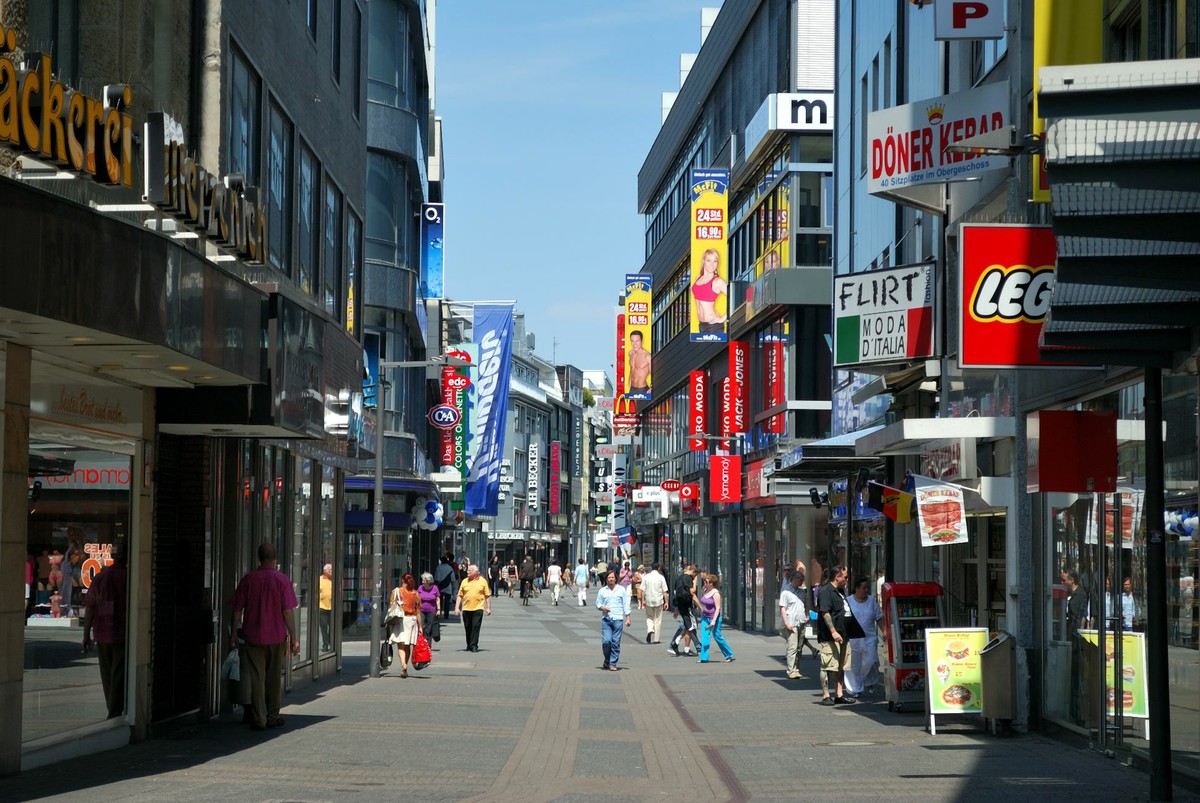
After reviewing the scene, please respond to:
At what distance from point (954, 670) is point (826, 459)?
9.11m

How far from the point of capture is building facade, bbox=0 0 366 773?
1189cm

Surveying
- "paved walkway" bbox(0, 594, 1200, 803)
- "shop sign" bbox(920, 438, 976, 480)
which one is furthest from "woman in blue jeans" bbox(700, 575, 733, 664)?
"shop sign" bbox(920, 438, 976, 480)

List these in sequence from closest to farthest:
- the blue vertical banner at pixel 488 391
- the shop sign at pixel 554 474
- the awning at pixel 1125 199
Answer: the awning at pixel 1125 199 → the blue vertical banner at pixel 488 391 → the shop sign at pixel 554 474

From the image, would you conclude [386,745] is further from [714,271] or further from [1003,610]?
[714,271]

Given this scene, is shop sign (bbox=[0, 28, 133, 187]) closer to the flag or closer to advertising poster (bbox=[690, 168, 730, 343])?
the flag

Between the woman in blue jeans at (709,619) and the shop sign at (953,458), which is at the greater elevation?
the shop sign at (953,458)

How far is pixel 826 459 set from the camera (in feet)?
87.0

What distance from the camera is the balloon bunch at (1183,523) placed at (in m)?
13.5

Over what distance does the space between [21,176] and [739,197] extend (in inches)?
1462

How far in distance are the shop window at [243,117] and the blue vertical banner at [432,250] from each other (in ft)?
104

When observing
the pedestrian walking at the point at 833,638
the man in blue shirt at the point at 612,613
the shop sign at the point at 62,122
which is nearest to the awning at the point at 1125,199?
the shop sign at the point at 62,122

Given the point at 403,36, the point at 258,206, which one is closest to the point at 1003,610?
the point at 258,206

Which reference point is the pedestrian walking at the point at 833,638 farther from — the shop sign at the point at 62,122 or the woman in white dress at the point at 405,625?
the shop sign at the point at 62,122

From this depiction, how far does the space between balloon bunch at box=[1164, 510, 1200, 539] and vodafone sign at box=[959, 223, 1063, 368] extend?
221 centimetres
